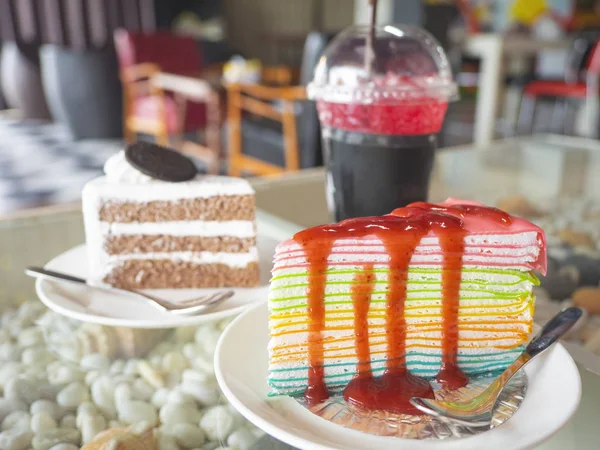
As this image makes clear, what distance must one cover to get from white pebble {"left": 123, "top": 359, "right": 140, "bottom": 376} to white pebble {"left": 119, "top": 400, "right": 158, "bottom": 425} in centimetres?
7

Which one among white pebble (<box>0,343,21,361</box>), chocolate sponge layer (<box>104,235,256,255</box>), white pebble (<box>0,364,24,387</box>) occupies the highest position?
chocolate sponge layer (<box>104,235,256,255</box>)

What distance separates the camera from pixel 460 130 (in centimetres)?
598

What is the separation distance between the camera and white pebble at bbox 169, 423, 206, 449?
1.94 feet

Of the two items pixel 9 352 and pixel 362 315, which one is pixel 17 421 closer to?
pixel 9 352

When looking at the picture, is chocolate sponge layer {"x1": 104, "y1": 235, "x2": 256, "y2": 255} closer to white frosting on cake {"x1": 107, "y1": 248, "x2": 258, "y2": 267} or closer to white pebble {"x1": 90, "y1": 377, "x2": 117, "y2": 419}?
white frosting on cake {"x1": 107, "y1": 248, "x2": 258, "y2": 267}

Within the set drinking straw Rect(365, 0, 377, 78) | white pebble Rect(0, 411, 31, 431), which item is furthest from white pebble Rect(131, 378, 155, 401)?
drinking straw Rect(365, 0, 377, 78)

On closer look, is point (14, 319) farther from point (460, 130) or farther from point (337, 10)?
point (337, 10)

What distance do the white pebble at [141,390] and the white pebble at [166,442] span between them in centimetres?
7

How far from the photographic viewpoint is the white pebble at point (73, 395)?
0.65 metres

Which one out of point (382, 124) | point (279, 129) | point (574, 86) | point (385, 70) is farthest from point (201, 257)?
point (574, 86)

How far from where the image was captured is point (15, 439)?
59cm

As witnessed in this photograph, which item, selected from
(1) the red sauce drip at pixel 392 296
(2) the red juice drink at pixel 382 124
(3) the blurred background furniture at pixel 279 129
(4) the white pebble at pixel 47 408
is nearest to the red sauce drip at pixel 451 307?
(1) the red sauce drip at pixel 392 296

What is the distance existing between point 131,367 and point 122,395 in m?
0.06

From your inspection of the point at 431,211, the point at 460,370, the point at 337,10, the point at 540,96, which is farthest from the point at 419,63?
the point at 337,10
